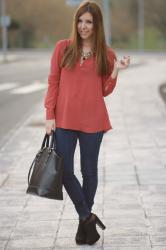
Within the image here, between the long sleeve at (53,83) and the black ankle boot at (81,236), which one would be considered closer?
the long sleeve at (53,83)

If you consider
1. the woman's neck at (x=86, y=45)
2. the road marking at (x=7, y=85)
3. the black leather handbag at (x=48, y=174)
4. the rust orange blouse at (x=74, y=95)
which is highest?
the woman's neck at (x=86, y=45)

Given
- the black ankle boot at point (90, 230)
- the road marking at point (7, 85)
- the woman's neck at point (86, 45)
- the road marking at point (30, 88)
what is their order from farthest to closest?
the road marking at point (7, 85), the road marking at point (30, 88), the black ankle boot at point (90, 230), the woman's neck at point (86, 45)

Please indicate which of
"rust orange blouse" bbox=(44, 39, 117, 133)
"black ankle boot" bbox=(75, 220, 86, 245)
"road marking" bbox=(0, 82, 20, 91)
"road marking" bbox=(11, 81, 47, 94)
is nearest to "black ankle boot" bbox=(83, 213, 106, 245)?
"black ankle boot" bbox=(75, 220, 86, 245)

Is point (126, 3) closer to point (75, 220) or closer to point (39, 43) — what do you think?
point (39, 43)

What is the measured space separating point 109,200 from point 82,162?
1.56 metres

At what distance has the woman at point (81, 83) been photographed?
4.67 metres

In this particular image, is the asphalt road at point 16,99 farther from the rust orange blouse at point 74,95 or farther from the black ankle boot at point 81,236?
the rust orange blouse at point 74,95

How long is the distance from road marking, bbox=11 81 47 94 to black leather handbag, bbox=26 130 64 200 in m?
17.1

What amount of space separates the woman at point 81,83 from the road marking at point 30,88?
56.0 feet

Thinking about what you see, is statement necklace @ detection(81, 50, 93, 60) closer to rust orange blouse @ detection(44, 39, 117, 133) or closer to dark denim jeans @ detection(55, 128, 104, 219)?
rust orange blouse @ detection(44, 39, 117, 133)

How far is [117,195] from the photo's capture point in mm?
6590

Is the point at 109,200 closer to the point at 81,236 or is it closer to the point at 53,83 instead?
the point at 81,236

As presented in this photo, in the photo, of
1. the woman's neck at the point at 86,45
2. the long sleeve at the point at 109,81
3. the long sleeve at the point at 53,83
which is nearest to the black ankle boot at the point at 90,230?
the long sleeve at the point at 53,83

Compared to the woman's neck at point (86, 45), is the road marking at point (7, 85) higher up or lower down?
lower down
